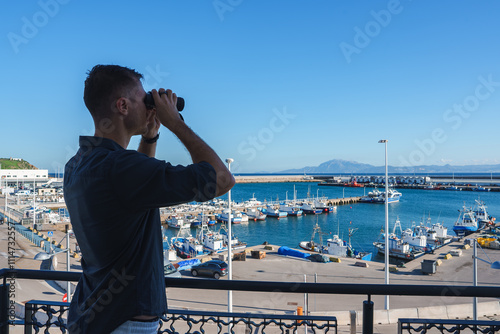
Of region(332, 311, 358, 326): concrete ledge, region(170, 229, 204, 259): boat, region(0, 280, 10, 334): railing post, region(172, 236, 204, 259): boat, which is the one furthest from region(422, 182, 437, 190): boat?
region(0, 280, 10, 334): railing post

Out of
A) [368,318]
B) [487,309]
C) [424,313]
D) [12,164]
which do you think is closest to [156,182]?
[368,318]

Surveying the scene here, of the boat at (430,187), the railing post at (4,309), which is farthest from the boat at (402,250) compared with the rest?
the boat at (430,187)

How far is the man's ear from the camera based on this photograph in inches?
51.7

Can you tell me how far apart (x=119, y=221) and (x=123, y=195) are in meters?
0.11

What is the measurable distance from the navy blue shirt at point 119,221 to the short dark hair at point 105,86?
14 cm

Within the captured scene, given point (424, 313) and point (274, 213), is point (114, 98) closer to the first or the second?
point (424, 313)

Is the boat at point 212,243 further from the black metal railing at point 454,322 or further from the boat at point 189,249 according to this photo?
the black metal railing at point 454,322

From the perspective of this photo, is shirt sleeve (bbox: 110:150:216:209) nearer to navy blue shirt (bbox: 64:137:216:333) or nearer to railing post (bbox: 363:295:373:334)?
navy blue shirt (bbox: 64:137:216:333)

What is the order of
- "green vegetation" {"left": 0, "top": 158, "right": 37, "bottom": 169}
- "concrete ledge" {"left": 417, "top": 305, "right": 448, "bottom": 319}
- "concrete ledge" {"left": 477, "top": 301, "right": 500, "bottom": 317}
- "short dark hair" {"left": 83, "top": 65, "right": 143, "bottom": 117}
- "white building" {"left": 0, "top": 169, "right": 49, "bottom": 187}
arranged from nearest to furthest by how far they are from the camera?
1. "short dark hair" {"left": 83, "top": 65, "right": 143, "bottom": 117}
2. "concrete ledge" {"left": 417, "top": 305, "right": 448, "bottom": 319}
3. "concrete ledge" {"left": 477, "top": 301, "right": 500, "bottom": 317}
4. "white building" {"left": 0, "top": 169, "right": 49, "bottom": 187}
5. "green vegetation" {"left": 0, "top": 158, "right": 37, "bottom": 169}

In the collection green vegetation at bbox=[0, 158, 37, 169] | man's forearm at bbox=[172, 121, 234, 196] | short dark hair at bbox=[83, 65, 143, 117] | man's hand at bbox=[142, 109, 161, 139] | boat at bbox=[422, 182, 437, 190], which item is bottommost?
boat at bbox=[422, 182, 437, 190]

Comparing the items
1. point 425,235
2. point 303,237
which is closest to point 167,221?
point 303,237

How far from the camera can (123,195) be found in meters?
1.15

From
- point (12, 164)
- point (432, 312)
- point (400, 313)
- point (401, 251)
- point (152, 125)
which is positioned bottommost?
point (401, 251)

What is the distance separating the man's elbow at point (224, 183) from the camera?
3.93 ft
